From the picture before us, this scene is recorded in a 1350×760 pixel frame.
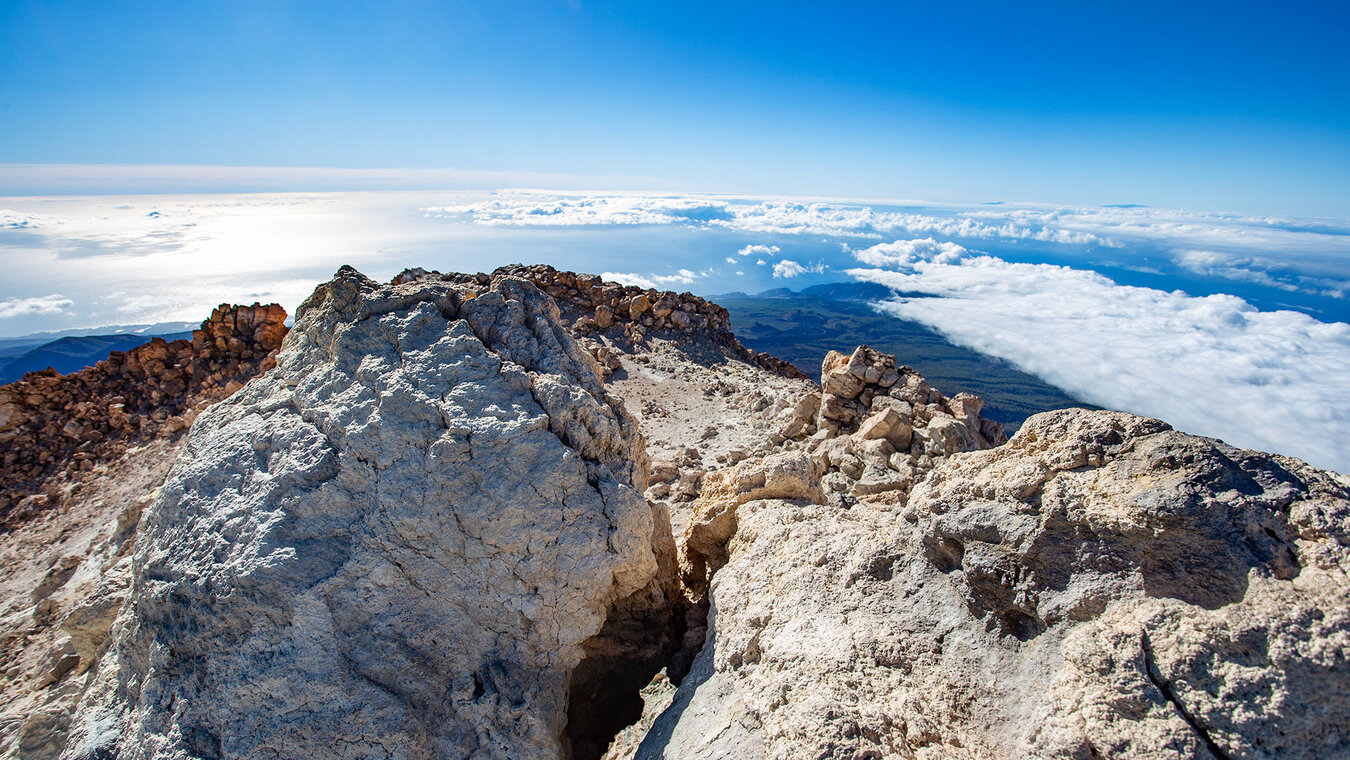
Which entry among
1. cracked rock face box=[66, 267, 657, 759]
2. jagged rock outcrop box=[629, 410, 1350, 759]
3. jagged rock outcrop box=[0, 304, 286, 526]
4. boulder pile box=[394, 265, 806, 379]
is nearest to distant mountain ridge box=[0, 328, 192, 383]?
jagged rock outcrop box=[0, 304, 286, 526]

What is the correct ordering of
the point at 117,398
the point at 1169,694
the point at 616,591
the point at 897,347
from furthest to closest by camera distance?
the point at 897,347, the point at 117,398, the point at 616,591, the point at 1169,694

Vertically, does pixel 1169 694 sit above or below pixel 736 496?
above

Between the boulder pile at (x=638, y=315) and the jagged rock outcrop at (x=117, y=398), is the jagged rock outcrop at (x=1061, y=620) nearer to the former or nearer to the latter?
the jagged rock outcrop at (x=117, y=398)

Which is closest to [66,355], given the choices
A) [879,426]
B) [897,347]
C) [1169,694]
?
[879,426]

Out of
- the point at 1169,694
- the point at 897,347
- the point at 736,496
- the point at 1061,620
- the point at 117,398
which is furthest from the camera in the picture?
the point at 897,347

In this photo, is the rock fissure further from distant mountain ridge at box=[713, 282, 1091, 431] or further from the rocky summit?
distant mountain ridge at box=[713, 282, 1091, 431]

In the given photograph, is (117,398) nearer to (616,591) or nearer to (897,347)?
(616,591)

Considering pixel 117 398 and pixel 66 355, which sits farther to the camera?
pixel 66 355
